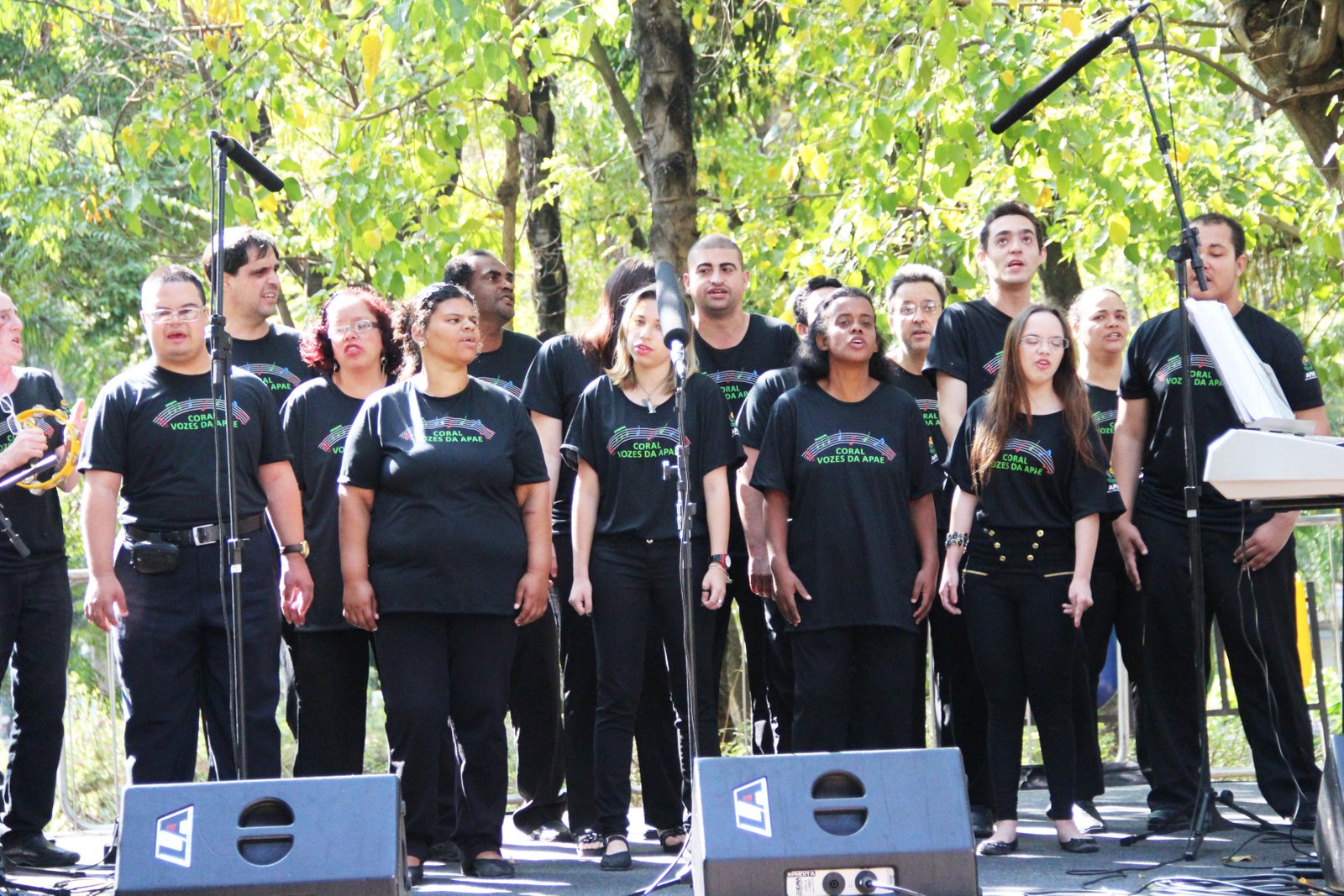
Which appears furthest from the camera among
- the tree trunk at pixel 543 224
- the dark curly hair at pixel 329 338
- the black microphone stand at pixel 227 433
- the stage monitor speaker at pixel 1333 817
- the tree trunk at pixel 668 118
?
the tree trunk at pixel 543 224

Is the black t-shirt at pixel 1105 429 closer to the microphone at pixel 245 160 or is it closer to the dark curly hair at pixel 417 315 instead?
the dark curly hair at pixel 417 315

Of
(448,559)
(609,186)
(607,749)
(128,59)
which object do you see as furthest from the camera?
(609,186)

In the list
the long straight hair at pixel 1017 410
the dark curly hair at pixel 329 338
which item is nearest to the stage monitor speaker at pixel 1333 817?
the long straight hair at pixel 1017 410

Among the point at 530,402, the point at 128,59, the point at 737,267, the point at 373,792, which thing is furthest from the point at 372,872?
the point at 128,59

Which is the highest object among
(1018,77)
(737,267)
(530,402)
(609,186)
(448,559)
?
(609,186)

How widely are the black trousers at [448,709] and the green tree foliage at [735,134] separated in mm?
2618

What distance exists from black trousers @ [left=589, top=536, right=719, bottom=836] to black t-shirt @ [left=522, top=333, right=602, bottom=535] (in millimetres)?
506

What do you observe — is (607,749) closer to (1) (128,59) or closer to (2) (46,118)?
(1) (128,59)

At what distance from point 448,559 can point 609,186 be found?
8186 millimetres

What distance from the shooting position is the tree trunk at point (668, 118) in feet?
23.2

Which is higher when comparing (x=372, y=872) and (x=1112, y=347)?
(x=1112, y=347)

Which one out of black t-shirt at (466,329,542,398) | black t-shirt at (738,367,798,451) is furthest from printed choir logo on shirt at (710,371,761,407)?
black t-shirt at (466,329,542,398)

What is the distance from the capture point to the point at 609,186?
12672 millimetres

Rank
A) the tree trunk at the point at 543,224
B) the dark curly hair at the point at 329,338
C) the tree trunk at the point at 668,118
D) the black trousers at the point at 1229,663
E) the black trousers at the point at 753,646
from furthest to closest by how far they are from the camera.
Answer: the tree trunk at the point at 543,224, the tree trunk at the point at 668,118, the black trousers at the point at 753,646, the dark curly hair at the point at 329,338, the black trousers at the point at 1229,663
